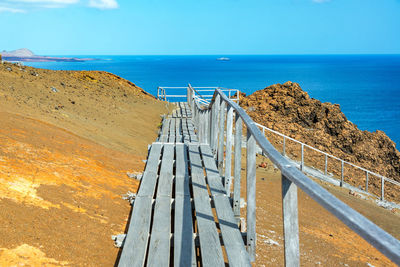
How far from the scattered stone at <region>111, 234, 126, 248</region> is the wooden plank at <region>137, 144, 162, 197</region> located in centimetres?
82

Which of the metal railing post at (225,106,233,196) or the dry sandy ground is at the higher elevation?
the metal railing post at (225,106,233,196)

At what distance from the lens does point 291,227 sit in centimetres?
214

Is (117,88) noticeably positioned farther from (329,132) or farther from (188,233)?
(188,233)

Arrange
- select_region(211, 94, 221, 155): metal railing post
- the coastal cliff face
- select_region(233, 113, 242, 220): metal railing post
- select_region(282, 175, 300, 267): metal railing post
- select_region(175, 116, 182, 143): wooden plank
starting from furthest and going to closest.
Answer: the coastal cliff face
select_region(175, 116, 182, 143): wooden plank
select_region(211, 94, 221, 155): metal railing post
select_region(233, 113, 242, 220): metal railing post
select_region(282, 175, 300, 267): metal railing post

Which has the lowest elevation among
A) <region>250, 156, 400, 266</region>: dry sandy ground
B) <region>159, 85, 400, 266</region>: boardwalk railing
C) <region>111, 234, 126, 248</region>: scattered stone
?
<region>250, 156, 400, 266</region>: dry sandy ground

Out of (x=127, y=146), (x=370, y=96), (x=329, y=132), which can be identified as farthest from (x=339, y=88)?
(x=127, y=146)

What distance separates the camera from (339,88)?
111 metres

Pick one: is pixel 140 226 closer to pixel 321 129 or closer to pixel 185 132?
pixel 185 132

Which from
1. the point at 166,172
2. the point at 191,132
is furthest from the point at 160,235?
the point at 191,132

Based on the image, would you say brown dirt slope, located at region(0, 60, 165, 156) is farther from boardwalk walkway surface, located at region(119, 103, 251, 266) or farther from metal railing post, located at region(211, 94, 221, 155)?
boardwalk walkway surface, located at region(119, 103, 251, 266)

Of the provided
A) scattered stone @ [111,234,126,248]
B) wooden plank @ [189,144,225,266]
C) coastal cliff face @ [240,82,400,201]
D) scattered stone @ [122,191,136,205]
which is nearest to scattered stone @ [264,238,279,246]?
wooden plank @ [189,144,225,266]

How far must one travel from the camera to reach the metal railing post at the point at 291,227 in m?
2.12

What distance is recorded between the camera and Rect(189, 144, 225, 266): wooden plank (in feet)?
11.3

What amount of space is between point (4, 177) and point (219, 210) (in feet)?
8.11
